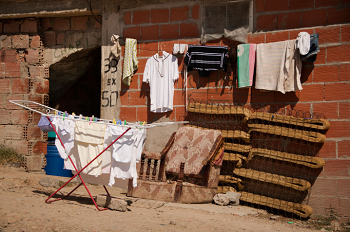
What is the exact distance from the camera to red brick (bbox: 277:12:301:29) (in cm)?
593

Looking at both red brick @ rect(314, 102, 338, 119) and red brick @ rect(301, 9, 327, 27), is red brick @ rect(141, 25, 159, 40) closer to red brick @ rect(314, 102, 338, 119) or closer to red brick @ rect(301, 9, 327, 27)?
red brick @ rect(301, 9, 327, 27)

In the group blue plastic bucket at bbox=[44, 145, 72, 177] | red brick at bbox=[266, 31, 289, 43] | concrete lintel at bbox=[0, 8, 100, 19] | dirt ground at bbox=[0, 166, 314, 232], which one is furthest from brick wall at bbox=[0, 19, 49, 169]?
red brick at bbox=[266, 31, 289, 43]

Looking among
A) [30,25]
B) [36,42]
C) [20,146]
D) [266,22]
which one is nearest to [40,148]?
[20,146]

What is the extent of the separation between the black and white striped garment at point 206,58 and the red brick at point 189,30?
11.9 inches

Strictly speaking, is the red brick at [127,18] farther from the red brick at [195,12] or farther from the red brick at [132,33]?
the red brick at [195,12]

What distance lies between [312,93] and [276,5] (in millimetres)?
1605

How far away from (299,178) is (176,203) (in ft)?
6.59

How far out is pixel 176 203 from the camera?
17.8 ft

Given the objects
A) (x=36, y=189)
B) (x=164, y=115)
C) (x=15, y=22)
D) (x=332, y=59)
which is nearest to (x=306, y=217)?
(x=332, y=59)

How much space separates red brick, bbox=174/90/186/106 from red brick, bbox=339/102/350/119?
261 centimetres

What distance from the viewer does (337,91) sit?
5.63 meters

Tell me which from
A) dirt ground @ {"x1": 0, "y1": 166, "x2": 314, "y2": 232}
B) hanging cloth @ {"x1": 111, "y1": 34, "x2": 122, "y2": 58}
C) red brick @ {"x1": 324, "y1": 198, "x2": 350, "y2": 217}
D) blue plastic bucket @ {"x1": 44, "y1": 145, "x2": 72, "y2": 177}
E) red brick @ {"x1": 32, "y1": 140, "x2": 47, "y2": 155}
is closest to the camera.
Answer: dirt ground @ {"x1": 0, "y1": 166, "x2": 314, "y2": 232}

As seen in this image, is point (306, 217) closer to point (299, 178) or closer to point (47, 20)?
point (299, 178)

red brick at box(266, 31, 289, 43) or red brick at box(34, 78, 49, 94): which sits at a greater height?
red brick at box(266, 31, 289, 43)
